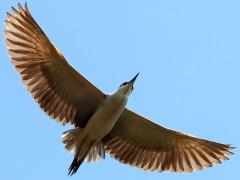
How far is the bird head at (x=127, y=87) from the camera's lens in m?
16.7

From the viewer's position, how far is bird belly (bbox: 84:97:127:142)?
16.4m

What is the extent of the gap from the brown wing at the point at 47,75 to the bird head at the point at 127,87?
1.51 ft

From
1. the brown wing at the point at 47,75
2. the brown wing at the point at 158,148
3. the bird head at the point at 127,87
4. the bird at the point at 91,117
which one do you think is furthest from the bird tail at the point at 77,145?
the bird head at the point at 127,87

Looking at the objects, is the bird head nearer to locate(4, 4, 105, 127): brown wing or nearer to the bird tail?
locate(4, 4, 105, 127): brown wing

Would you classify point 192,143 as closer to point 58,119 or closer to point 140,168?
point 140,168

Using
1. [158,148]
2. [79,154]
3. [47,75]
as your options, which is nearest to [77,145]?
[79,154]

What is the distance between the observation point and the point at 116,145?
17.3 meters

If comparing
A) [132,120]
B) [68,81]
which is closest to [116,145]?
[132,120]

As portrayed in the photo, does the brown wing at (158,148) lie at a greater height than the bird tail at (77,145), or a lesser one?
greater

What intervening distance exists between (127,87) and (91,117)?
0.97 m

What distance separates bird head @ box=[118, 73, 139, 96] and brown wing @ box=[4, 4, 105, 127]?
460 mm

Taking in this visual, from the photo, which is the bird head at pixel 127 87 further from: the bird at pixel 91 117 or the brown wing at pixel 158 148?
the brown wing at pixel 158 148

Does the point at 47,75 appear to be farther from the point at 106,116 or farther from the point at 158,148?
the point at 158,148

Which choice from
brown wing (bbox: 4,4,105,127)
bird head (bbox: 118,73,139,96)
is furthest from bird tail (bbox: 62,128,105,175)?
bird head (bbox: 118,73,139,96)
